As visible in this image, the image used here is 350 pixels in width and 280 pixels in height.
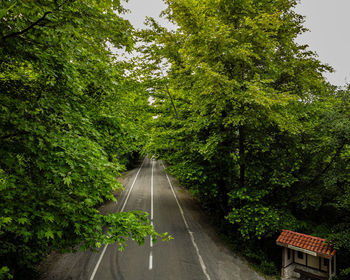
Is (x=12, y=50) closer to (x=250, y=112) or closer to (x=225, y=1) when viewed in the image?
(x=250, y=112)

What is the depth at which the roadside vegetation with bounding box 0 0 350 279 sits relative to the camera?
3.81 meters

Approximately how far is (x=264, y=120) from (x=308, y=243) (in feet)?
19.1

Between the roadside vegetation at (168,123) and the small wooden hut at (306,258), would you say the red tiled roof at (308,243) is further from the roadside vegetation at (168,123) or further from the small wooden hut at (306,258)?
the roadside vegetation at (168,123)

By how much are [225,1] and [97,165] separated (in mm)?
10103

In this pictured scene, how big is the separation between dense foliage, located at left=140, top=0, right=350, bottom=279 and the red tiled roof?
427 mm

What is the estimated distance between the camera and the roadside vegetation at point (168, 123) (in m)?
3.81

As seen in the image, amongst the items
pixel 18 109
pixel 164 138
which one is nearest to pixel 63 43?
pixel 18 109

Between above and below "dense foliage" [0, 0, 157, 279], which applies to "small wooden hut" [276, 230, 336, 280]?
below

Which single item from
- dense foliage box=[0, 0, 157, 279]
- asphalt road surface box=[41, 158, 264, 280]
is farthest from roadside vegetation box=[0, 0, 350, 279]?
asphalt road surface box=[41, 158, 264, 280]

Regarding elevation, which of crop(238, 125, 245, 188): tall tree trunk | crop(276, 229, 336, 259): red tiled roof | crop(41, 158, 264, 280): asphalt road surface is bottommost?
crop(41, 158, 264, 280): asphalt road surface

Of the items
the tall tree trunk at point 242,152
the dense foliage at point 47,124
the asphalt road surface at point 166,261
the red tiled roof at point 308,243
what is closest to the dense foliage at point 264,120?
the tall tree trunk at point 242,152

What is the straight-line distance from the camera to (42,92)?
161 inches

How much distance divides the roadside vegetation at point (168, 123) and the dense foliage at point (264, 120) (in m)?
0.07

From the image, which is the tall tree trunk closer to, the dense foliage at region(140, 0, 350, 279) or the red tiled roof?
the dense foliage at region(140, 0, 350, 279)
